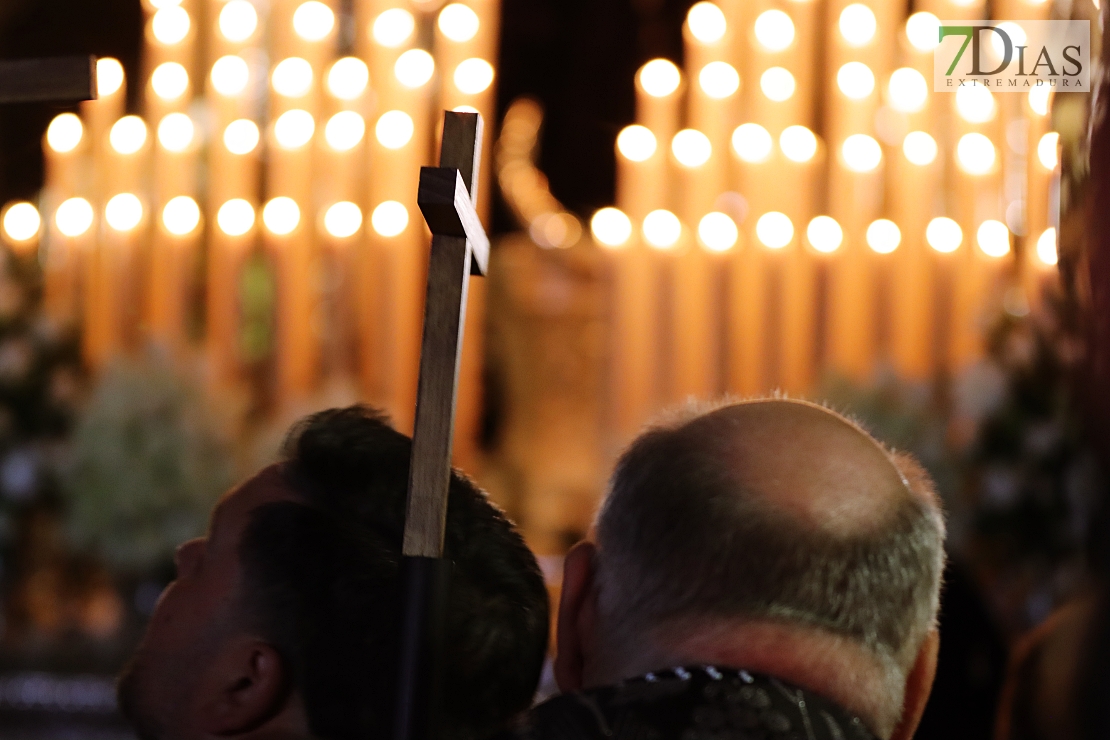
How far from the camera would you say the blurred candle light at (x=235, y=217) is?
11.1 feet

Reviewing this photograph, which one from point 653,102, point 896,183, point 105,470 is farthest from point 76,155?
point 896,183

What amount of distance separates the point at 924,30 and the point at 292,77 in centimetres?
168

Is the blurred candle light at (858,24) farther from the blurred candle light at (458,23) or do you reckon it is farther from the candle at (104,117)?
the candle at (104,117)

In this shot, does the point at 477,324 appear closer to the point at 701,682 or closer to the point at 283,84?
the point at 283,84

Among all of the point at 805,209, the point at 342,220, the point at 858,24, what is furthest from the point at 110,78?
the point at 858,24

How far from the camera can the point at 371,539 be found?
1.03 m

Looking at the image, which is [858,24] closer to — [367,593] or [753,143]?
→ [753,143]

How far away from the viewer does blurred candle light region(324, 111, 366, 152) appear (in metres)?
3.40

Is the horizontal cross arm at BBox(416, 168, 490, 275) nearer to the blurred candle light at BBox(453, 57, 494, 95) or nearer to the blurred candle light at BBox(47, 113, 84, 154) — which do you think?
the blurred candle light at BBox(453, 57, 494, 95)

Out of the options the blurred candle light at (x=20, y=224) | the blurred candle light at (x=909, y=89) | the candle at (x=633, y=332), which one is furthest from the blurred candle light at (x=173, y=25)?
the blurred candle light at (x=909, y=89)

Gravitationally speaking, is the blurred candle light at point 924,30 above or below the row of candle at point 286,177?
above

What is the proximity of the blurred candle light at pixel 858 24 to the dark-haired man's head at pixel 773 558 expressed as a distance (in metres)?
2.56

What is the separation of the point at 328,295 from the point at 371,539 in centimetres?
251

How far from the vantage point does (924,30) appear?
10.8 ft
